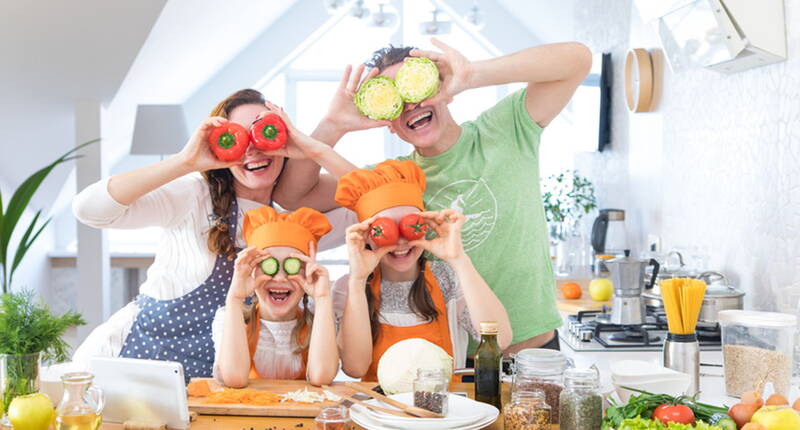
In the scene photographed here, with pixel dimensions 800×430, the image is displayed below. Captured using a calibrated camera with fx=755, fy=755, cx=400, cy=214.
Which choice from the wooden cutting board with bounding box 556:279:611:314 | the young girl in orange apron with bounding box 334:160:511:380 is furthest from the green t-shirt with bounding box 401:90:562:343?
the wooden cutting board with bounding box 556:279:611:314

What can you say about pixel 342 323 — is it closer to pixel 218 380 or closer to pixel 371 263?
pixel 371 263

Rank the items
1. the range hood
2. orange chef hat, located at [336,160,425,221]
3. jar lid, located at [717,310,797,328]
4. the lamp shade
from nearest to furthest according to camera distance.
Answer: jar lid, located at [717,310,797,328] → orange chef hat, located at [336,160,425,221] → the range hood → the lamp shade

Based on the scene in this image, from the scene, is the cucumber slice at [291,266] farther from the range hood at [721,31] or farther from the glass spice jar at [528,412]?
the range hood at [721,31]

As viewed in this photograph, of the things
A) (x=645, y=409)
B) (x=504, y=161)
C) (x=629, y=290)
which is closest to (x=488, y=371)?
(x=645, y=409)

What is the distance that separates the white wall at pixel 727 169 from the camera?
2.27 metres

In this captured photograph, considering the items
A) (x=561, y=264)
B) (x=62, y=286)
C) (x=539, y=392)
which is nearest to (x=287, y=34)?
(x=62, y=286)

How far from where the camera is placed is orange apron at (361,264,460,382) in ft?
6.58

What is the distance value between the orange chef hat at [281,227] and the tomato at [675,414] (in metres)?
0.93

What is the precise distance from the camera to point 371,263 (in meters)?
1.90

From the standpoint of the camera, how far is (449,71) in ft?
6.65

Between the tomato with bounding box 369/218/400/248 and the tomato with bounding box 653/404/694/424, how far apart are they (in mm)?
757

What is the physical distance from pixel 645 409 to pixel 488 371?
340 millimetres

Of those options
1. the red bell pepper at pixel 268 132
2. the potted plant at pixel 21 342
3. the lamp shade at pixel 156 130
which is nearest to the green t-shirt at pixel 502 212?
the red bell pepper at pixel 268 132

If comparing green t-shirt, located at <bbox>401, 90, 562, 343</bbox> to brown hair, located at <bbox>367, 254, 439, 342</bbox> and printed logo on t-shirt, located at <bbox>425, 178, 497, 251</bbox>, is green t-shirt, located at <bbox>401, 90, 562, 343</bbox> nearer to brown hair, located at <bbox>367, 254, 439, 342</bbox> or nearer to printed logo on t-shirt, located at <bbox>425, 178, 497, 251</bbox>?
printed logo on t-shirt, located at <bbox>425, 178, 497, 251</bbox>
